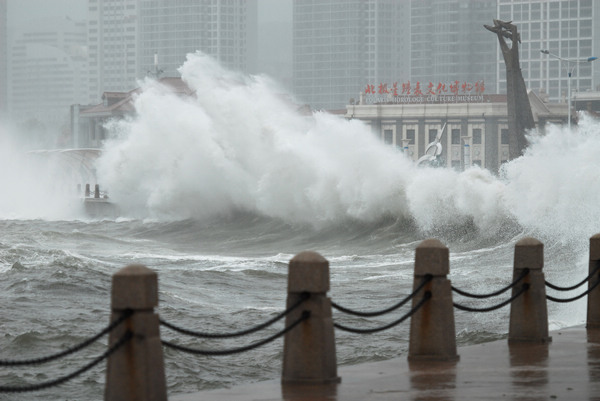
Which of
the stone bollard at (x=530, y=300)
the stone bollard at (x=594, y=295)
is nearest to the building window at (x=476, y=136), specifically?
the stone bollard at (x=594, y=295)

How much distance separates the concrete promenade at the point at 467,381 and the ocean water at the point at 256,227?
3.84 metres

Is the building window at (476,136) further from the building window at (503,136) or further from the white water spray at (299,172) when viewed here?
the white water spray at (299,172)

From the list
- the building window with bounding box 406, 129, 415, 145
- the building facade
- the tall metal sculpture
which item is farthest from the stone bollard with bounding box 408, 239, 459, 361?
the building window with bounding box 406, 129, 415, 145

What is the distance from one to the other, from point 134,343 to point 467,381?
3.23m

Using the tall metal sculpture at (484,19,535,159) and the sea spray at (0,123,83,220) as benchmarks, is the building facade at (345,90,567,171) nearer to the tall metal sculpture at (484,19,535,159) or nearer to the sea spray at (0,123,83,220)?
the sea spray at (0,123,83,220)

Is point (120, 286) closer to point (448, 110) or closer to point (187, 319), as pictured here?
point (187, 319)

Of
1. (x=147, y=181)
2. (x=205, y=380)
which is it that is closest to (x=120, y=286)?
(x=205, y=380)

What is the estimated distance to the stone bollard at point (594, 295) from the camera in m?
14.5

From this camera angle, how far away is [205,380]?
591 inches

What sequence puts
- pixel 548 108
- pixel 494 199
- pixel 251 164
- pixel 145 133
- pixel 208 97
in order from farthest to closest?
1. pixel 548 108
2. pixel 145 133
3. pixel 208 97
4. pixel 251 164
5. pixel 494 199

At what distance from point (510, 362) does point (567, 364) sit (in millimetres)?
513

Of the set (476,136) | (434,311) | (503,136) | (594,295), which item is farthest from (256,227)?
(476,136)

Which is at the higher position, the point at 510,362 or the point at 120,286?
the point at 120,286

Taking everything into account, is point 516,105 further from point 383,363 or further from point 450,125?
point 450,125
